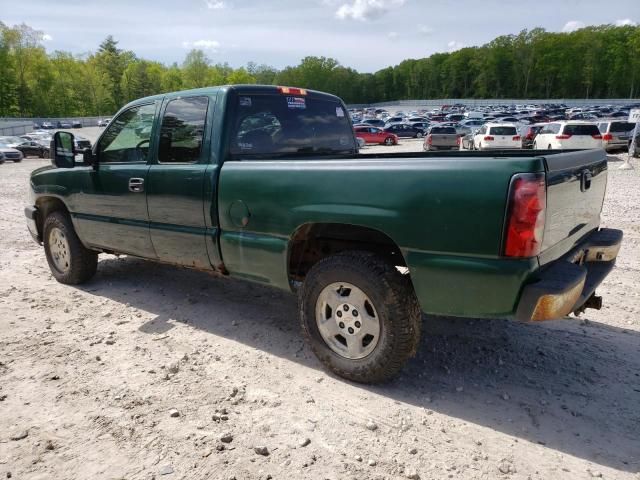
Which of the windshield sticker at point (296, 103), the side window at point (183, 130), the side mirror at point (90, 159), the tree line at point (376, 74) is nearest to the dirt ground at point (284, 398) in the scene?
the side mirror at point (90, 159)

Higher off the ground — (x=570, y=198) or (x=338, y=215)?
(x=570, y=198)

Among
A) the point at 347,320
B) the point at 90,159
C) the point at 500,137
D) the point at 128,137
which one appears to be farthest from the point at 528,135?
the point at 347,320

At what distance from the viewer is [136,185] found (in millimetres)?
4332

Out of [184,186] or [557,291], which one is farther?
[184,186]

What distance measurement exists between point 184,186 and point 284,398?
6.21 feet

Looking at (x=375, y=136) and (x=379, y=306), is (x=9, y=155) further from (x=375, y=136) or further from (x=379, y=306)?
(x=379, y=306)

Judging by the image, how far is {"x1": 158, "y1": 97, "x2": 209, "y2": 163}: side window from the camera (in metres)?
3.96

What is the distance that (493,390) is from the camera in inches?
128

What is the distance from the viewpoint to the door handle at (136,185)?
14.1ft

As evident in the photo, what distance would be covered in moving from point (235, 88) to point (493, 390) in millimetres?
3030

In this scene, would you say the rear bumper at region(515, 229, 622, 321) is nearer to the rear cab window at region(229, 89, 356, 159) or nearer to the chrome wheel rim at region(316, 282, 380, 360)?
the chrome wheel rim at region(316, 282, 380, 360)

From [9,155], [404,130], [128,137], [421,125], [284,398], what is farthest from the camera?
[421,125]

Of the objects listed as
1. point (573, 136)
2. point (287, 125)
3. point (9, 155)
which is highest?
point (287, 125)

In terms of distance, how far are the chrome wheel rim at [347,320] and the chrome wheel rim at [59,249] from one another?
3.47 meters
